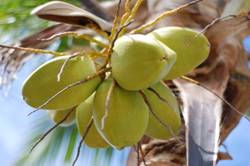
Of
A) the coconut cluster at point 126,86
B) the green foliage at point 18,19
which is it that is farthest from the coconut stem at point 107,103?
the green foliage at point 18,19

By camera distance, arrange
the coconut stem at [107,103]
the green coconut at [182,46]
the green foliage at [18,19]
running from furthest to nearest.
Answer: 1. the green foliage at [18,19]
2. the green coconut at [182,46]
3. the coconut stem at [107,103]

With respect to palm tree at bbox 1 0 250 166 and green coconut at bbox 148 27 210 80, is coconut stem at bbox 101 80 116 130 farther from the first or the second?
palm tree at bbox 1 0 250 166

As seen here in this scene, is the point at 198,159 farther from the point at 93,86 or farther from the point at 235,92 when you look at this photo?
the point at 235,92

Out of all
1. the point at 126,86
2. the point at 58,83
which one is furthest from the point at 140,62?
the point at 58,83

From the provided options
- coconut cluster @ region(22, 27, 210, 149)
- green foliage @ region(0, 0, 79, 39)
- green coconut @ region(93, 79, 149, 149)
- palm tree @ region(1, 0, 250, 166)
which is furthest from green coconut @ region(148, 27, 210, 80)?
green foliage @ region(0, 0, 79, 39)

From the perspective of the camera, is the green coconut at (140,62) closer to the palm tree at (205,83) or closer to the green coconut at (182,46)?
the green coconut at (182,46)

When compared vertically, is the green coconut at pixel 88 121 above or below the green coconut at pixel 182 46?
below

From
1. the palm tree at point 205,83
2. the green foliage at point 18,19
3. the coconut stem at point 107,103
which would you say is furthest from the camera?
the green foliage at point 18,19
